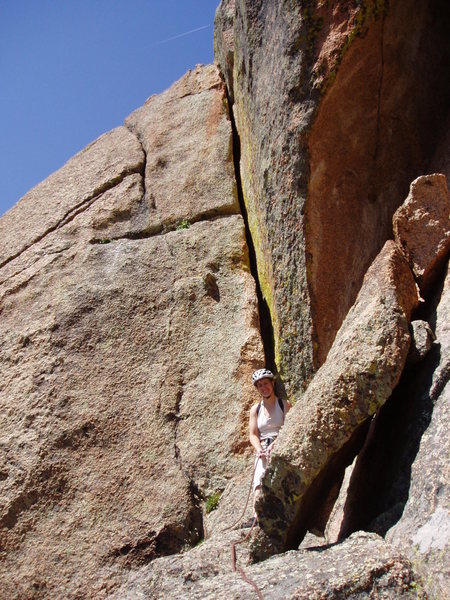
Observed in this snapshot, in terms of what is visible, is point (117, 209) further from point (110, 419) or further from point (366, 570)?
point (366, 570)

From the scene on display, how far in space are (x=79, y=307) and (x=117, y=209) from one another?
7.31 ft

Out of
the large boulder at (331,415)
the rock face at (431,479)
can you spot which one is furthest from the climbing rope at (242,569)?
the rock face at (431,479)

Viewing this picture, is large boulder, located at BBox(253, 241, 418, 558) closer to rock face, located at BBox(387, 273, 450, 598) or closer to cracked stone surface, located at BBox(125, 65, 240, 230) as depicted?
rock face, located at BBox(387, 273, 450, 598)

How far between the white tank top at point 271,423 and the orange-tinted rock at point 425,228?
1837mm

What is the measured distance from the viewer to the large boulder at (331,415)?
504 cm

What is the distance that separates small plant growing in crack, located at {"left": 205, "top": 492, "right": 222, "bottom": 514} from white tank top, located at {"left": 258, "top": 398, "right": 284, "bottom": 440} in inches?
53.4

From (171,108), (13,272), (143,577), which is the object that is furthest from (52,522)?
(171,108)

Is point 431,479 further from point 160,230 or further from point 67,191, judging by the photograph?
point 67,191

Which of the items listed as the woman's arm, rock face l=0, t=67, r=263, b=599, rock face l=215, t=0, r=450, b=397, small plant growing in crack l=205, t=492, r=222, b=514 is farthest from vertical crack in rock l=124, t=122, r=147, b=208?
the woman's arm

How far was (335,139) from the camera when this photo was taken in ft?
24.7

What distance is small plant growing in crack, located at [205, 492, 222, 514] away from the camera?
7648 millimetres

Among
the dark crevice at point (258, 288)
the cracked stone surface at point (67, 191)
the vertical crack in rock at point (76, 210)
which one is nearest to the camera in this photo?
the dark crevice at point (258, 288)

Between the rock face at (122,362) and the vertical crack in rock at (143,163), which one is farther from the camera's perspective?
the vertical crack in rock at (143,163)

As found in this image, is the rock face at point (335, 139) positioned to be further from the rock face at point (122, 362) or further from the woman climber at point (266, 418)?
the rock face at point (122, 362)
